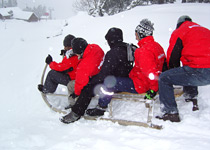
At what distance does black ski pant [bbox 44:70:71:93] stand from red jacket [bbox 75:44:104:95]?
2.29 feet

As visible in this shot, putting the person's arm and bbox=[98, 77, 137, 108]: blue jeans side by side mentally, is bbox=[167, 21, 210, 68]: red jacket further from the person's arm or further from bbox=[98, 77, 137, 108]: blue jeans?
the person's arm

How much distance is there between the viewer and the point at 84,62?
3299 millimetres

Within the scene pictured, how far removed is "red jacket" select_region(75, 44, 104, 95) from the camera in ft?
10.8

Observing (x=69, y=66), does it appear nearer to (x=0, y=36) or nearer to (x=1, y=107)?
(x=1, y=107)

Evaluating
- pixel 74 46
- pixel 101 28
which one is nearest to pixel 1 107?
pixel 74 46

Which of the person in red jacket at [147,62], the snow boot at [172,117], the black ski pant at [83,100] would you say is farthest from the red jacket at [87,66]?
the snow boot at [172,117]

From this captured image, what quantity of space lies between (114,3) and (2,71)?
18236mm

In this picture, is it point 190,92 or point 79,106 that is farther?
point 79,106

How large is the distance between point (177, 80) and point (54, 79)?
8.76 feet

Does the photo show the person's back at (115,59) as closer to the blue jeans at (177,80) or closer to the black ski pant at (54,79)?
the blue jeans at (177,80)

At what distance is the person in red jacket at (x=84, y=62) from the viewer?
328cm

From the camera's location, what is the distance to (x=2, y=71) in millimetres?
7070

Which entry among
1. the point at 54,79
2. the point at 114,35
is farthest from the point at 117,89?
the point at 54,79

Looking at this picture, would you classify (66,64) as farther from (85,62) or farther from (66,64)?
(85,62)
